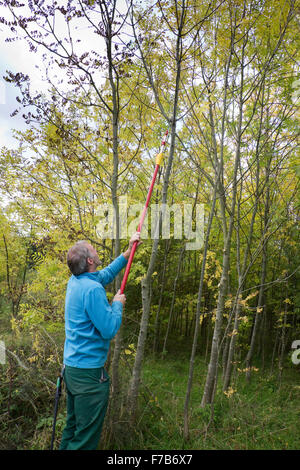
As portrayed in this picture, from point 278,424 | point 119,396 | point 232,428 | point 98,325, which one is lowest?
point 278,424

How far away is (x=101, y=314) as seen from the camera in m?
1.98

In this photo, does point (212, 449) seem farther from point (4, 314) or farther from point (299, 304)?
point (4, 314)

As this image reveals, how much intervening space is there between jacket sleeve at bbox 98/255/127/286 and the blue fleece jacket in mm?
273

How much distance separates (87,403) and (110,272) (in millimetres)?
1025

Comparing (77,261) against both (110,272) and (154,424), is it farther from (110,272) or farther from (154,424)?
(154,424)

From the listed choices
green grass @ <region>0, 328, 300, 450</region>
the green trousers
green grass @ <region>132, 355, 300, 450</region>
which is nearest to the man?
the green trousers

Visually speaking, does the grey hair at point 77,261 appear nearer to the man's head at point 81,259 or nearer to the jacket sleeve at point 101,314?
the man's head at point 81,259

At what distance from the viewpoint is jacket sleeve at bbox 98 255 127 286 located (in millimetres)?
2457

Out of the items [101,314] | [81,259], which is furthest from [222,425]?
[81,259]

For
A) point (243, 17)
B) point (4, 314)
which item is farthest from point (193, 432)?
point (4, 314)

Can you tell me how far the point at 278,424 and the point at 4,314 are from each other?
10534 millimetres

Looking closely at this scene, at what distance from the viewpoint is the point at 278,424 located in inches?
184

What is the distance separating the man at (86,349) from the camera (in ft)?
6.55

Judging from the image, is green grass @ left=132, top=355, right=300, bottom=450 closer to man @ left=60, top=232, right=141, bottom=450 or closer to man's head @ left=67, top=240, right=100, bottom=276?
man @ left=60, top=232, right=141, bottom=450
